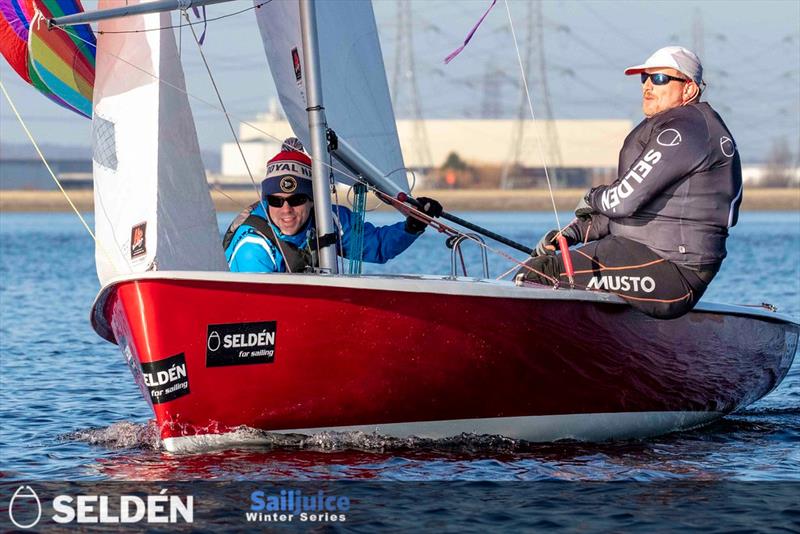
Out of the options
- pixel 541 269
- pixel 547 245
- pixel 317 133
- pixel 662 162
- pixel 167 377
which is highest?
pixel 317 133

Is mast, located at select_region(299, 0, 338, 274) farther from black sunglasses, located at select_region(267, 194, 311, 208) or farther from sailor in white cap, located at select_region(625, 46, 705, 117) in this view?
sailor in white cap, located at select_region(625, 46, 705, 117)

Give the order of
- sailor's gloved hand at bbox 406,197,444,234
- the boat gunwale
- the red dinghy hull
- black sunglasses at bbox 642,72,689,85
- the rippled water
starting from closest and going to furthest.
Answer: the boat gunwale
the red dinghy hull
the rippled water
black sunglasses at bbox 642,72,689,85
sailor's gloved hand at bbox 406,197,444,234

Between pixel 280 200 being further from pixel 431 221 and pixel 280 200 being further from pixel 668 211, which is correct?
pixel 668 211

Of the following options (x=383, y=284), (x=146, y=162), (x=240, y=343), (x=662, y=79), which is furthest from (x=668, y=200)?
(x=146, y=162)

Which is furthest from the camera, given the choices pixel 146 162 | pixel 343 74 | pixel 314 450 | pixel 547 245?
pixel 343 74

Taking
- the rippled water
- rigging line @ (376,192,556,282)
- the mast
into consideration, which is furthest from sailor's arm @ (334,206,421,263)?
the rippled water

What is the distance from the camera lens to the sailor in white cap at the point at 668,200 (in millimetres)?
7660

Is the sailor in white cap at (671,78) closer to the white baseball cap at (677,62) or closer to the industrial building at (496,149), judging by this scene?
the white baseball cap at (677,62)

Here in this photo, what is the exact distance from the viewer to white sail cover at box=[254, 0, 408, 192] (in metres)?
8.83

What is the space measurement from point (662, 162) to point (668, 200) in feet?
0.91

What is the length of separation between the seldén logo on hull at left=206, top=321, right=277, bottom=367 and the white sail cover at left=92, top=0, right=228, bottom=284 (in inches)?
21.6

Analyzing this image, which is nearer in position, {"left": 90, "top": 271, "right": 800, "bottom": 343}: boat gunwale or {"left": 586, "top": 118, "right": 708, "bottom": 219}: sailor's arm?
{"left": 90, "top": 271, "right": 800, "bottom": 343}: boat gunwale

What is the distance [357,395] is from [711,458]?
2153 mm

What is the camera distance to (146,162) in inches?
295
